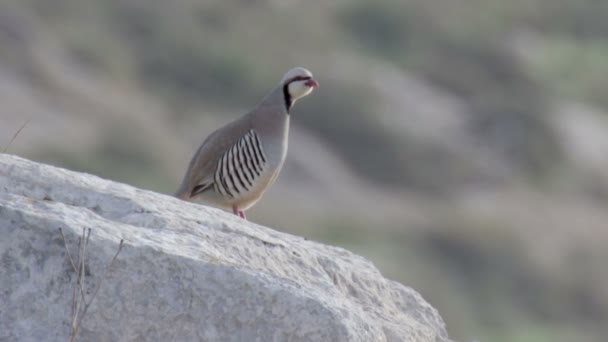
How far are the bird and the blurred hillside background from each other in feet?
43.4

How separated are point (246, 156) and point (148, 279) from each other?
5105 millimetres

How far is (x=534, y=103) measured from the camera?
1715 inches

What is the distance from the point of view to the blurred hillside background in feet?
102

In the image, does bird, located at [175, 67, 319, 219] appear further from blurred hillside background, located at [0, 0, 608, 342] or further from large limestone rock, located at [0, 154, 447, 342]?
blurred hillside background, located at [0, 0, 608, 342]

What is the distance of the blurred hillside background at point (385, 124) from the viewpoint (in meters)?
Result: 31.0

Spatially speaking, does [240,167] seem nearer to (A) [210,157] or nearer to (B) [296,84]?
(A) [210,157]

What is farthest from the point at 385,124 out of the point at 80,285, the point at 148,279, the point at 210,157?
the point at 80,285

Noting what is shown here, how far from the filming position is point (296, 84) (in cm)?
1127

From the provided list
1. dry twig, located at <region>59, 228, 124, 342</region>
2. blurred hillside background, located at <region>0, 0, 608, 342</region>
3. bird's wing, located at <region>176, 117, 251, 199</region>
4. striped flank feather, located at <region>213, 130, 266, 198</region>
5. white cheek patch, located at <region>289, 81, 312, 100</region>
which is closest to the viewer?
dry twig, located at <region>59, 228, 124, 342</region>

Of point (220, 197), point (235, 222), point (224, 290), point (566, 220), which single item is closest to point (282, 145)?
point (220, 197)

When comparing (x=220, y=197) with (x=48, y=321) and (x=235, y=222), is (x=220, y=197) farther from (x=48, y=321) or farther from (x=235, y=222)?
(x=48, y=321)

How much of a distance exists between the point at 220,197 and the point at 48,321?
5.31m

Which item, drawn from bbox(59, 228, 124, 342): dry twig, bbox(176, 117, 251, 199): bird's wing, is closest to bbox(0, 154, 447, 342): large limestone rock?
bbox(59, 228, 124, 342): dry twig

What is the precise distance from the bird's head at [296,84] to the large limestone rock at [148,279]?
4.76 meters
